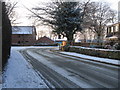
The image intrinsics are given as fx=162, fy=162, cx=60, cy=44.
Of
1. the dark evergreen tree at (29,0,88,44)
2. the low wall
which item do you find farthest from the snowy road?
the dark evergreen tree at (29,0,88,44)

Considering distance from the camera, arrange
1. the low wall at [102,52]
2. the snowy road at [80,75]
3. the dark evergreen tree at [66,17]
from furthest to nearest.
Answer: the dark evergreen tree at [66,17]
the low wall at [102,52]
the snowy road at [80,75]

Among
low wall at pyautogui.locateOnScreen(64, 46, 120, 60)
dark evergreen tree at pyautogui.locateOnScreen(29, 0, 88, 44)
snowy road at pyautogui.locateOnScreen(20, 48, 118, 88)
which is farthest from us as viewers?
dark evergreen tree at pyautogui.locateOnScreen(29, 0, 88, 44)

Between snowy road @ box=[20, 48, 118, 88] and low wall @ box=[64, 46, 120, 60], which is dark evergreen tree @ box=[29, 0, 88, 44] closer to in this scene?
low wall @ box=[64, 46, 120, 60]

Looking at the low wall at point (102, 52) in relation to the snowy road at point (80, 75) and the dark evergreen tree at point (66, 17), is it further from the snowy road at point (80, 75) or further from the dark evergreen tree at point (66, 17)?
the dark evergreen tree at point (66, 17)

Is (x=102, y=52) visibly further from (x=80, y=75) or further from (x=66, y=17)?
(x=66, y=17)

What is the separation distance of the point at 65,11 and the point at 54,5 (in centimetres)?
294

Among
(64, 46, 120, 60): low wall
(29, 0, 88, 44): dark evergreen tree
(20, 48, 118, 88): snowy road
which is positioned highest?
(29, 0, 88, 44): dark evergreen tree

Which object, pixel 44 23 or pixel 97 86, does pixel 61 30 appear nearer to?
pixel 44 23

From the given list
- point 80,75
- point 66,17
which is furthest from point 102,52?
point 66,17

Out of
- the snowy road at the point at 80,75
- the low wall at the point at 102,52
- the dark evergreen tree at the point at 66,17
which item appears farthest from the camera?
the dark evergreen tree at the point at 66,17

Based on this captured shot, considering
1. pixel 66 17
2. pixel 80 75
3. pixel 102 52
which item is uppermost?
pixel 66 17

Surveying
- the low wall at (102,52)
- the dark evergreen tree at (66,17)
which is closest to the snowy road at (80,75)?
the low wall at (102,52)

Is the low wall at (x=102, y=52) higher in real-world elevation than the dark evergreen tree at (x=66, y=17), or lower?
lower

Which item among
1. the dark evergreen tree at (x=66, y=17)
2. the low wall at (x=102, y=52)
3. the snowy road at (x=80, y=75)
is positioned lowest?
the snowy road at (x=80, y=75)
